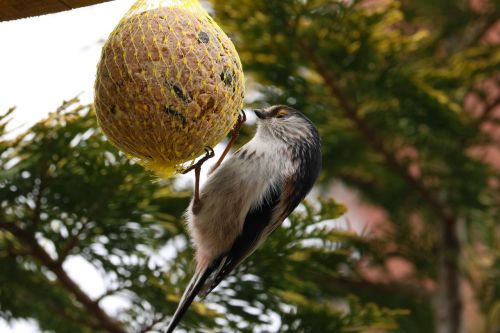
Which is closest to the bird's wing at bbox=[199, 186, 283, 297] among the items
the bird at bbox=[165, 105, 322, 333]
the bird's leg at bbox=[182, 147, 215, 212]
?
the bird at bbox=[165, 105, 322, 333]

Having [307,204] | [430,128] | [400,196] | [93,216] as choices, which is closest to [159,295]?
[93,216]

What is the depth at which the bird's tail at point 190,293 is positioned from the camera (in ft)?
9.00

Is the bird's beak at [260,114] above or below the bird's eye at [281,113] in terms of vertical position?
below

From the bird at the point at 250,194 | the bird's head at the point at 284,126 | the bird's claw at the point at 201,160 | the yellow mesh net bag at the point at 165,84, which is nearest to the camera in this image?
the yellow mesh net bag at the point at 165,84

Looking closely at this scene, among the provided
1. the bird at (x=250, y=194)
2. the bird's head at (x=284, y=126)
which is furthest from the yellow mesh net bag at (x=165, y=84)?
the bird's head at (x=284, y=126)

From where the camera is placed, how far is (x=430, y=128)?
3.75 meters

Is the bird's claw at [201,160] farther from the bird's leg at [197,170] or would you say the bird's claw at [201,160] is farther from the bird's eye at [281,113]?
the bird's eye at [281,113]

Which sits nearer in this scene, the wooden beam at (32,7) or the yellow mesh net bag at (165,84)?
the wooden beam at (32,7)

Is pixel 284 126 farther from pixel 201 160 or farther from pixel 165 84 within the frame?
pixel 165 84

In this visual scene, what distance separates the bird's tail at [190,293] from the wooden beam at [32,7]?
121 cm

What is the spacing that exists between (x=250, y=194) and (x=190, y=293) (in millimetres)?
449

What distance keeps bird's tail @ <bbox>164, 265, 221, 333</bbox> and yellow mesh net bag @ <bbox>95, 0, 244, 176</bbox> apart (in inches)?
27.3

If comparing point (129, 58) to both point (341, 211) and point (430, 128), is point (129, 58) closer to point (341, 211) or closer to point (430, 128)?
point (341, 211)

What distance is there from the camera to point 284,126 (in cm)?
300
